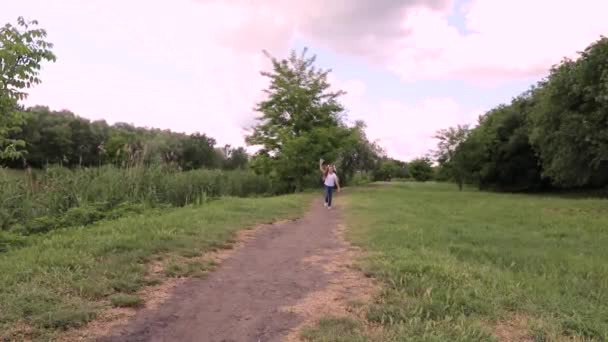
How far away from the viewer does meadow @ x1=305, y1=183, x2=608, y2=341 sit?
14.6 feet

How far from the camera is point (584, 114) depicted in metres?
21.6

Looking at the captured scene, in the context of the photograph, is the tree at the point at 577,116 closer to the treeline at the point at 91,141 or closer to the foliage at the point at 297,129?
the foliage at the point at 297,129

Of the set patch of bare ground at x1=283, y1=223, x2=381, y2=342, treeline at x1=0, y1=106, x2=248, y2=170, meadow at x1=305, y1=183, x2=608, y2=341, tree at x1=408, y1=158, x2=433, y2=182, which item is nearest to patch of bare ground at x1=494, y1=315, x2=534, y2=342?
meadow at x1=305, y1=183, x2=608, y2=341

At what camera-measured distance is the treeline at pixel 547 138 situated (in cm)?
2078

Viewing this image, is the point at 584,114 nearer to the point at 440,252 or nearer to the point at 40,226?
the point at 440,252

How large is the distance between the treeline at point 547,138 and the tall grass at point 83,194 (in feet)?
51.2

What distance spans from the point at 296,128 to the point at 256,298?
28.9 meters

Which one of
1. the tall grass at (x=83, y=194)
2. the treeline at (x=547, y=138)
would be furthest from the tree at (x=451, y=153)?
the tall grass at (x=83, y=194)

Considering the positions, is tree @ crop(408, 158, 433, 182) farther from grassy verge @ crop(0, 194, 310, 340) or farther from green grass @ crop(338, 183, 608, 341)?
grassy verge @ crop(0, 194, 310, 340)

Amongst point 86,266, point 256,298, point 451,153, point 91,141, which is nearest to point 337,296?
point 256,298

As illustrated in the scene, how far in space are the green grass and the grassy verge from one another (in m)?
2.78

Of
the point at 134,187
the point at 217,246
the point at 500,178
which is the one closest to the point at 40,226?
the point at 217,246

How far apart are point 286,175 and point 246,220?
68.8ft

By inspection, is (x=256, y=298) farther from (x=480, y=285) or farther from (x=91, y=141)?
(x=91, y=141)
